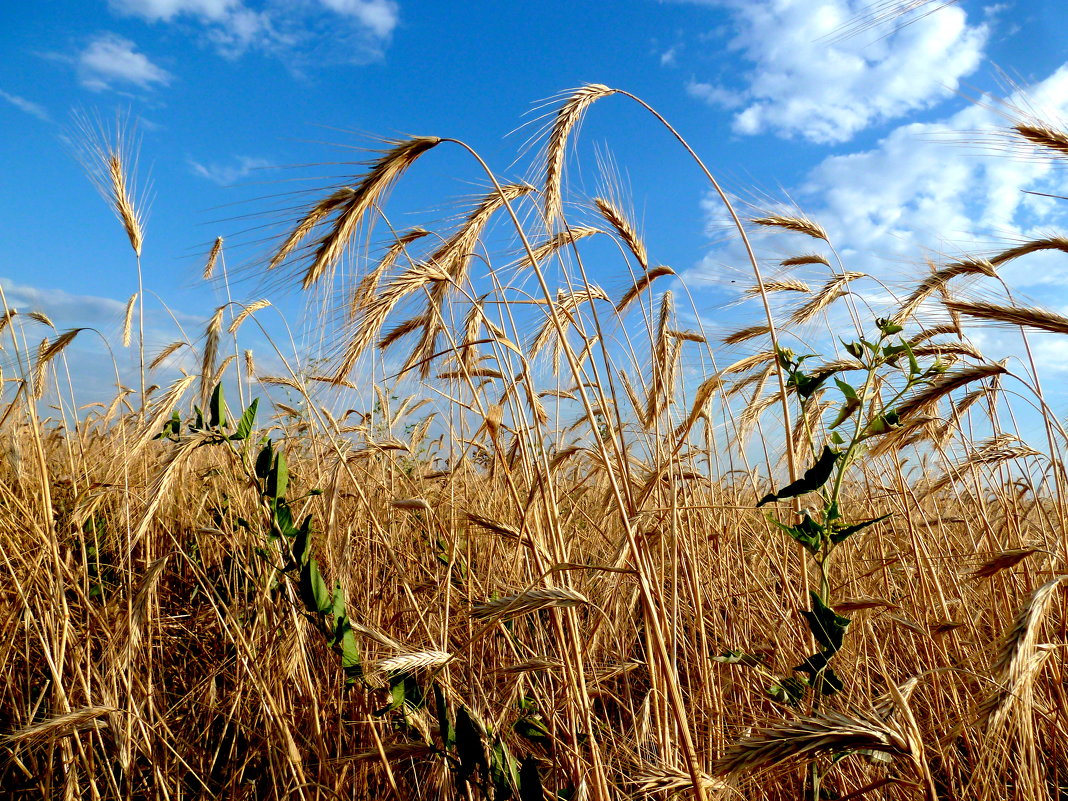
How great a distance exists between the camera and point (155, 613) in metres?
2.51

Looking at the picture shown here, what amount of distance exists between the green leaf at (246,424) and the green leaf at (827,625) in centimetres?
143

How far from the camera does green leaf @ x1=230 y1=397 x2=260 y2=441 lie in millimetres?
1736

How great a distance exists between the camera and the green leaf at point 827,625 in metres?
1.39

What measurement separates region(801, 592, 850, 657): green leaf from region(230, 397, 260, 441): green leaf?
1434 mm

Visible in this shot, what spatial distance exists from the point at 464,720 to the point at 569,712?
0.85ft

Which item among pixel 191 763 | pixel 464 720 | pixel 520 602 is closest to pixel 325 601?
pixel 464 720

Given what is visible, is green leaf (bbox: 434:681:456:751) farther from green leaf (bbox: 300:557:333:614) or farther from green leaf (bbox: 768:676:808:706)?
green leaf (bbox: 768:676:808:706)

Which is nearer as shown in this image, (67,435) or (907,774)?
(907,774)

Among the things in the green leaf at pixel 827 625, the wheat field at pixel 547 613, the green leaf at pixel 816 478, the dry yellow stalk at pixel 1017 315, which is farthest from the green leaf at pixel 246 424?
the dry yellow stalk at pixel 1017 315

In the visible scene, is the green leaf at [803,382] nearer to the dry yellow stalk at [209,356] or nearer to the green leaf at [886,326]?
the green leaf at [886,326]

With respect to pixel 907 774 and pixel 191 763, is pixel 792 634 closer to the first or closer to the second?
pixel 907 774

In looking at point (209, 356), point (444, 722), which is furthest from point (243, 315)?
point (444, 722)

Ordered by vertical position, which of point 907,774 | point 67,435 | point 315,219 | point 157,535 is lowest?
point 907,774

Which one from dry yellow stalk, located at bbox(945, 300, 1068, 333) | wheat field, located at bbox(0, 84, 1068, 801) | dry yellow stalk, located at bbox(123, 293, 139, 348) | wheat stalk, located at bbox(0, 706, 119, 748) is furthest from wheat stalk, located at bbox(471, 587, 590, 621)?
dry yellow stalk, located at bbox(123, 293, 139, 348)
